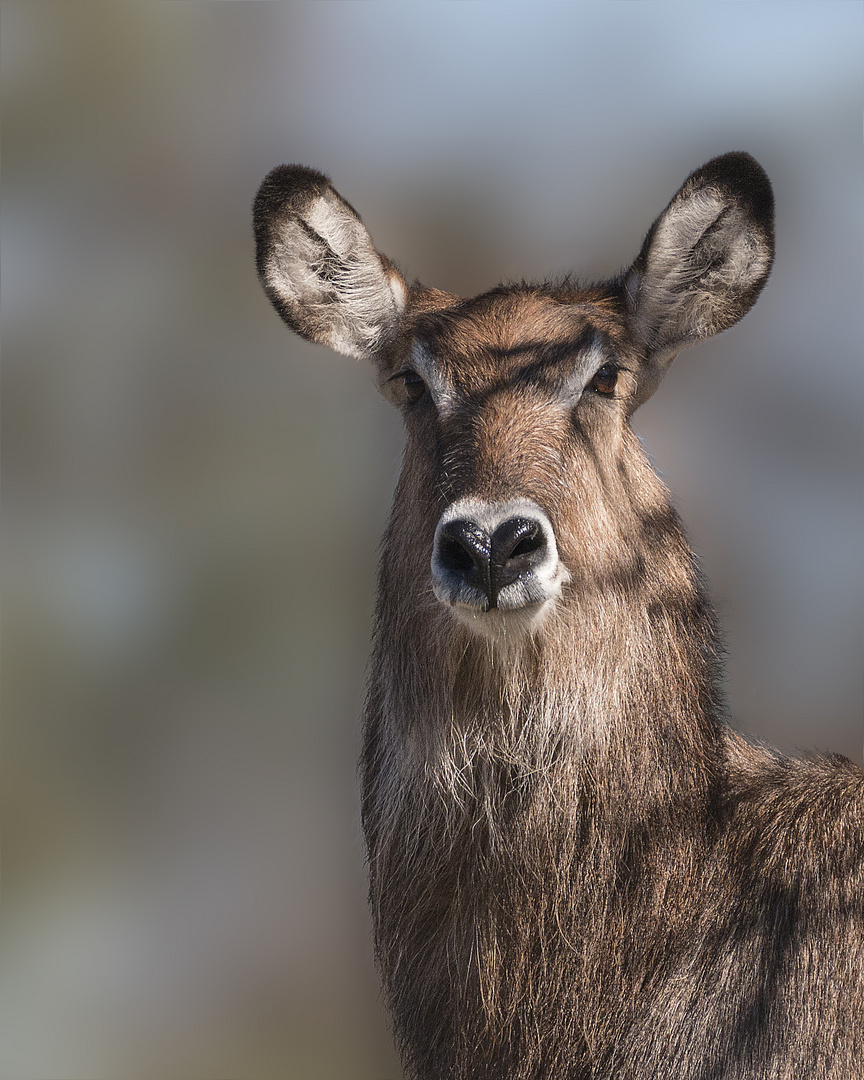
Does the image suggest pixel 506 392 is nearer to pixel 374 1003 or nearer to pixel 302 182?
pixel 302 182

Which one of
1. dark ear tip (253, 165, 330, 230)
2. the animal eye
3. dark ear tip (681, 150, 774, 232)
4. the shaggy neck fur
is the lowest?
the shaggy neck fur

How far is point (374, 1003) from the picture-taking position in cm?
1045

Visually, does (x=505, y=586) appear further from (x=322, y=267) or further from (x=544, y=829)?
(x=322, y=267)

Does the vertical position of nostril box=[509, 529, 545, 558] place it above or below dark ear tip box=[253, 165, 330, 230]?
below

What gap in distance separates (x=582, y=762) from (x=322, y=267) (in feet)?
8.75

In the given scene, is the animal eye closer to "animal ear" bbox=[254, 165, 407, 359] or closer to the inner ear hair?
"animal ear" bbox=[254, 165, 407, 359]

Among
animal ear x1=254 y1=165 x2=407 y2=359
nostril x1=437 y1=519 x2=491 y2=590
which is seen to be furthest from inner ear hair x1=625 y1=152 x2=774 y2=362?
nostril x1=437 y1=519 x2=491 y2=590

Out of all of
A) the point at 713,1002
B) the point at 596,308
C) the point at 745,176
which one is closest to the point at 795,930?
the point at 713,1002

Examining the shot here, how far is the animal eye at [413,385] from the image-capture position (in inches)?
174

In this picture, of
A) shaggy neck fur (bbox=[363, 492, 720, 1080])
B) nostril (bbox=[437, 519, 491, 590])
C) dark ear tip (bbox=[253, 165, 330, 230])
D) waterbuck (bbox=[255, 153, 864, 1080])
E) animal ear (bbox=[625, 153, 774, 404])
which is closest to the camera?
nostril (bbox=[437, 519, 491, 590])

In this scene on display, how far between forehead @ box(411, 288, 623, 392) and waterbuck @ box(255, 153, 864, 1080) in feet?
0.04

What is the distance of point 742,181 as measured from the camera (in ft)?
14.1

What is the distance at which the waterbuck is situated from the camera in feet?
11.6

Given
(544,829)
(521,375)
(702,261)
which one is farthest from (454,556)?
(702,261)
